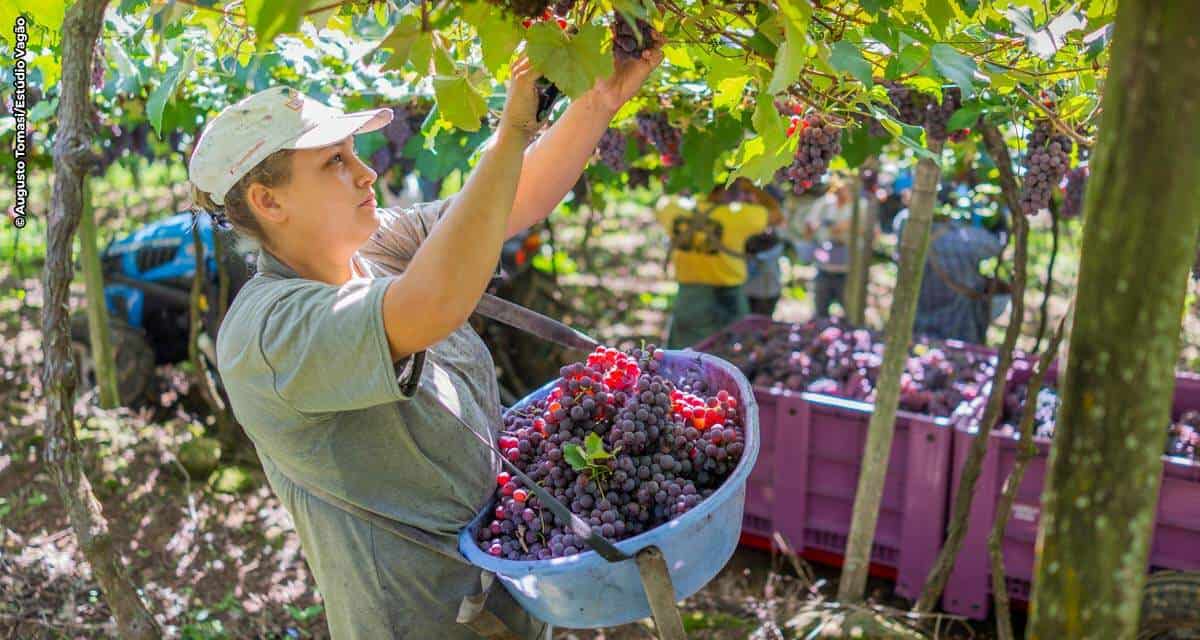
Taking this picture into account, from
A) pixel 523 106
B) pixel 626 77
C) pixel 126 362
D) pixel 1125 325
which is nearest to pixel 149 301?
pixel 126 362

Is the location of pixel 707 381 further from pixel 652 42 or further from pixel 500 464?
pixel 652 42

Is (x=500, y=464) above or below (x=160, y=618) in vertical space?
above

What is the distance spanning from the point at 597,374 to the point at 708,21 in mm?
626

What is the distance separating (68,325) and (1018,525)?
2990 mm

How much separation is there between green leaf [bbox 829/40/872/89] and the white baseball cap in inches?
28.1

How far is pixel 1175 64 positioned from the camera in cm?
84

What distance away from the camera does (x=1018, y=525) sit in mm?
3611

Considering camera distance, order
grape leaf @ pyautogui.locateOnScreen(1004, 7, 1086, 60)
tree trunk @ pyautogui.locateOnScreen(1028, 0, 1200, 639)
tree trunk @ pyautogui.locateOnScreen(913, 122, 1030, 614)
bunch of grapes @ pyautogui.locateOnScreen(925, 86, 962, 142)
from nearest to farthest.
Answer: tree trunk @ pyautogui.locateOnScreen(1028, 0, 1200, 639) < grape leaf @ pyautogui.locateOnScreen(1004, 7, 1086, 60) < bunch of grapes @ pyautogui.locateOnScreen(925, 86, 962, 142) < tree trunk @ pyautogui.locateOnScreen(913, 122, 1030, 614)

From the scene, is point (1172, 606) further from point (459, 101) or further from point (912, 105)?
point (459, 101)

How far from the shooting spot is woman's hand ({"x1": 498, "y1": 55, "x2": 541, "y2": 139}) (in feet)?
4.47

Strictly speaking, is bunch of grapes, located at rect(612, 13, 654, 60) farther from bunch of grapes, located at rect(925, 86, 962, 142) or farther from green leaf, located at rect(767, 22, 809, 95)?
bunch of grapes, located at rect(925, 86, 962, 142)

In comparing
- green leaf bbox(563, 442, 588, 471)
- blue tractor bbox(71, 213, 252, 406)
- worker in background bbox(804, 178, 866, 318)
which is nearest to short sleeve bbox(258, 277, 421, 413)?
green leaf bbox(563, 442, 588, 471)

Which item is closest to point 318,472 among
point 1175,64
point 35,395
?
point 1175,64

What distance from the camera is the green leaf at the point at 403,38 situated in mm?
1256
